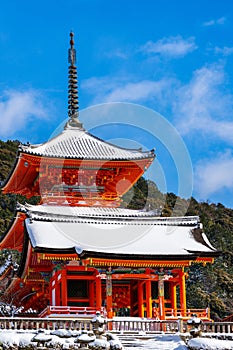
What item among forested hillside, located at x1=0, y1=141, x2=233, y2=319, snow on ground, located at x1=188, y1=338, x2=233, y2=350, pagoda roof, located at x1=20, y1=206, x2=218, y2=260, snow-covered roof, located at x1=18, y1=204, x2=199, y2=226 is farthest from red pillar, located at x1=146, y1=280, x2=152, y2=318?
snow on ground, located at x1=188, y1=338, x2=233, y2=350

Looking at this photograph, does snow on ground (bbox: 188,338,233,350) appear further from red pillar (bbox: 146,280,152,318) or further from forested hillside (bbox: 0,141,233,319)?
forested hillside (bbox: 0,141,233,319)

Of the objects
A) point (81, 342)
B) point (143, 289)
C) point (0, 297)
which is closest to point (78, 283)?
point (143, 289)

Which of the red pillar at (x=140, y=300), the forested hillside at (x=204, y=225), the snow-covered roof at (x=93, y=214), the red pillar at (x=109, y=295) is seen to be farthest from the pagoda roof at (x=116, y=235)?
the forested hillside at (x=204, y=225)

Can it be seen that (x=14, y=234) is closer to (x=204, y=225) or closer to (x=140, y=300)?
(x=140, y=300)

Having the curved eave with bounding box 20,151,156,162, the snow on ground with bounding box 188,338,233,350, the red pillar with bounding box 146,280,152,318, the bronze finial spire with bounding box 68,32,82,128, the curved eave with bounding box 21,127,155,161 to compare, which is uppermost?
the bronze finial spire with bounding box 68,32,82,128

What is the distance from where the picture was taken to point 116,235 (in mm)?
34719

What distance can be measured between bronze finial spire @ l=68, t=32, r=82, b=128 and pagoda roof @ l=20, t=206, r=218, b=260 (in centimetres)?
685

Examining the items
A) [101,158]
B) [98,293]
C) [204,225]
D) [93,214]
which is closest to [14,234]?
[93,214]

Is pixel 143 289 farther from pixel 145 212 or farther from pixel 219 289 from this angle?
pixel 219 289

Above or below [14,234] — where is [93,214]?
above

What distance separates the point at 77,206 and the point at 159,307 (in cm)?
836

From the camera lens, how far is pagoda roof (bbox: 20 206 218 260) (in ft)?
106

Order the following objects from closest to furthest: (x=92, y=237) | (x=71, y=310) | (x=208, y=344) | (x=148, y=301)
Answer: (x=208, y=344), (x=71, y=310), (x=148, y=301), (x=92, y=237)

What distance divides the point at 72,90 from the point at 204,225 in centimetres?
3886
